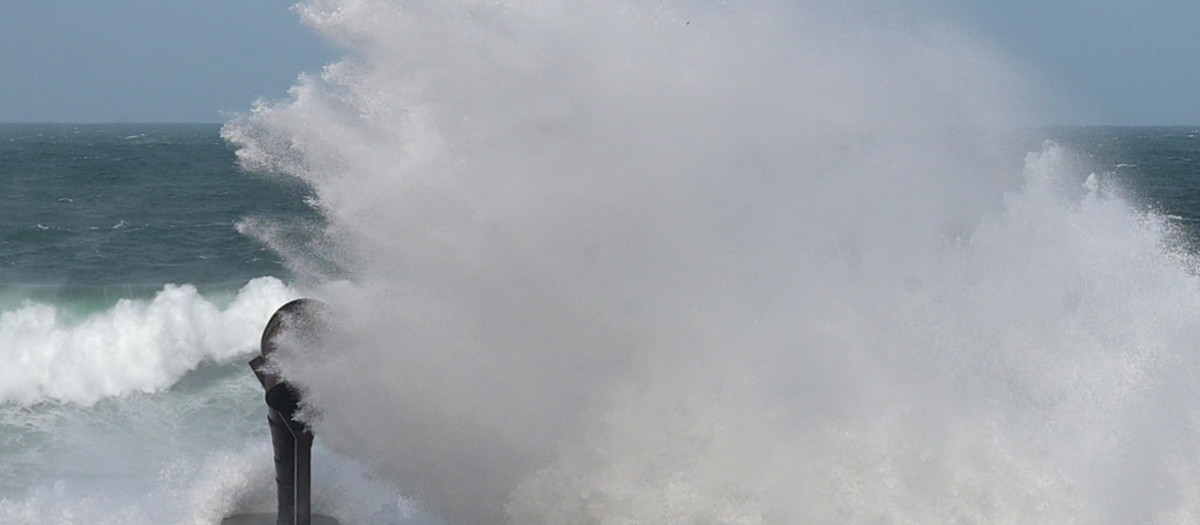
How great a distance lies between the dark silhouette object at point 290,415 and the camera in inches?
288

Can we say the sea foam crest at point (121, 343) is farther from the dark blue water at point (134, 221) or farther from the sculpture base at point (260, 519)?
the sculpture base at point (260, 519)

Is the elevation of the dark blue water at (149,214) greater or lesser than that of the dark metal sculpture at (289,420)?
greater

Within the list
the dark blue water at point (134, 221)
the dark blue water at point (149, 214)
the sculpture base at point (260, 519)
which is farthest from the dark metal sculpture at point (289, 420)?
the dark blue water at point (134, 221)

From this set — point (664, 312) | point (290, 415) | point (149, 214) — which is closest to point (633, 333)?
point (664, 312)

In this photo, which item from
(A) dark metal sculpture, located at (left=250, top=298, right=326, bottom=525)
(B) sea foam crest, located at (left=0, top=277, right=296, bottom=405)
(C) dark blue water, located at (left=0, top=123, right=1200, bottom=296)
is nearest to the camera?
(A) dark metal sculpture, located at (left=250, top=298, right=326, bottom=525)

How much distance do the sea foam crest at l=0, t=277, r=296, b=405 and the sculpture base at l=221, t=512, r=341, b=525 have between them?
7.26 m

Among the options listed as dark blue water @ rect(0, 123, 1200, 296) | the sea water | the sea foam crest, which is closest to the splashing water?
the sea water

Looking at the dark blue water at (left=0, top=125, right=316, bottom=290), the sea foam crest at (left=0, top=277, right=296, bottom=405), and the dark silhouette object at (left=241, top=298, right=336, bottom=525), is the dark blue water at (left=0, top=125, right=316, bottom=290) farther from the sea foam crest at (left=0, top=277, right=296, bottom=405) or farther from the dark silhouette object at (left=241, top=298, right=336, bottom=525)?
the sea foam crest at (left=0, top=277, right=296, bottom=405)

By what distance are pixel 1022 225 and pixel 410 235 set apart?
495 cm

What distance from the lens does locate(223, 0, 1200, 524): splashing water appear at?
24.6 feet

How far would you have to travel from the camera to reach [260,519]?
28.2 ft

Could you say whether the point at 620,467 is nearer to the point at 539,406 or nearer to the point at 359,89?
the point at 539,406

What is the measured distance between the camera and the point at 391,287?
24.8 feet

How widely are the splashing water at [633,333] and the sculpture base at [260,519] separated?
1.00m
